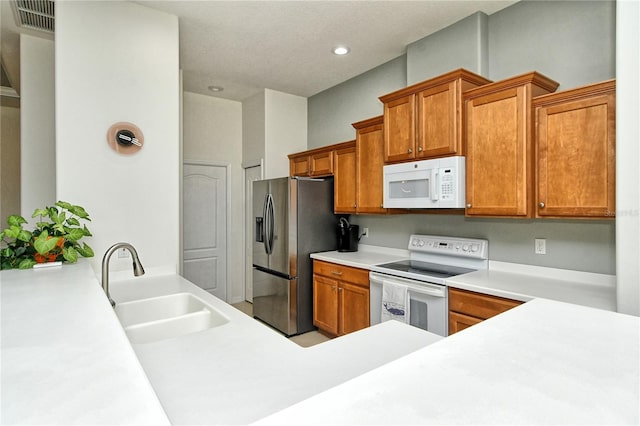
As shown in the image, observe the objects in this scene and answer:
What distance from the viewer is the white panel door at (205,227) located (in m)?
4.63

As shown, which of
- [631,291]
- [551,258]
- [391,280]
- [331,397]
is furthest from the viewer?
[391,280]

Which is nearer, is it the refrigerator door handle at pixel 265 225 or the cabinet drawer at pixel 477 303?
the cabinet drawer at pixel 477 303

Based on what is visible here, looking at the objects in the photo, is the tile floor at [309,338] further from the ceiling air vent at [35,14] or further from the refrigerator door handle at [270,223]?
the ceiling air vent at [35,14]

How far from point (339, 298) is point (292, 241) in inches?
29.9

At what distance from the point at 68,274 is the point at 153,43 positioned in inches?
73.0

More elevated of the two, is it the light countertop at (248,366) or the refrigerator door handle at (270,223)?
the refrigerator door handle at (270,223)

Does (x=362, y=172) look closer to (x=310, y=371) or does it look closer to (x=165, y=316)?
(x=165, y=316)

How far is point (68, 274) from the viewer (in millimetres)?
1591

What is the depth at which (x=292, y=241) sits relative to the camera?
144 inches

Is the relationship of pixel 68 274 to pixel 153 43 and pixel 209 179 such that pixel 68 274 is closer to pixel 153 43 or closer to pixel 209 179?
pixel 153 43

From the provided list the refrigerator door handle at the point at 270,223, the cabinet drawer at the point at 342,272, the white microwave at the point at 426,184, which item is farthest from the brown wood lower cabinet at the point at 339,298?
the white microwave at the point at 426,184

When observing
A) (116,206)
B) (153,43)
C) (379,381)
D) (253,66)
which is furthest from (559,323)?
(253,66)

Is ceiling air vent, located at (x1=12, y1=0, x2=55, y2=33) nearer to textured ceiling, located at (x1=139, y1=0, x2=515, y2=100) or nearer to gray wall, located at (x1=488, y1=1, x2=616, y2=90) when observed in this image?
textured ceiling, located at (x1=139, y1=0, x2=515, y2=100)

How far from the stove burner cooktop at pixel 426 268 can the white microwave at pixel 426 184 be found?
504mm
